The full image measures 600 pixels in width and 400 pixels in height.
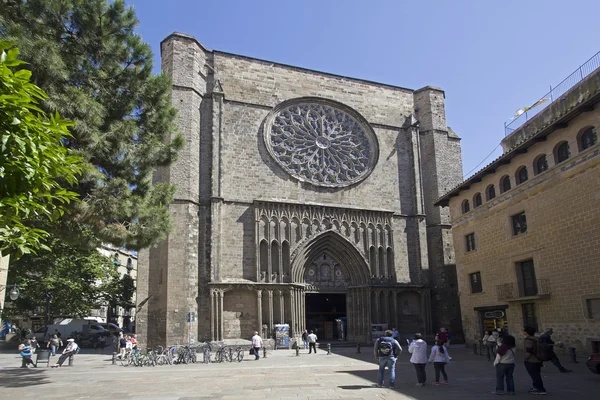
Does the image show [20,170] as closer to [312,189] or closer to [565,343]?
[565,343]

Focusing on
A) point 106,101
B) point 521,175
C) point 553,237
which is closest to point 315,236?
point 521,175

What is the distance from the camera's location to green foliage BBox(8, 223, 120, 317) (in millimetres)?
28328

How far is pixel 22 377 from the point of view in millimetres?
14547

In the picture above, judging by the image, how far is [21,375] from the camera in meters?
15.1

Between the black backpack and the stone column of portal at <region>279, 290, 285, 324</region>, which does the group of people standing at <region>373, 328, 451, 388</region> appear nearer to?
the black backpack

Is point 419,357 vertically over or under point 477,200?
under

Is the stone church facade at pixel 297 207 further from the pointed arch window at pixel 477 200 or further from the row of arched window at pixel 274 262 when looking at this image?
the pointed arch window at pixel 477 200

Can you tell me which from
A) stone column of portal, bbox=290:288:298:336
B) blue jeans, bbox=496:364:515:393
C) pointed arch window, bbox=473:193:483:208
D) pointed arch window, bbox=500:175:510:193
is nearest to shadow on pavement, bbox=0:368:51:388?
blue jeans, bbox=496:364:515:393

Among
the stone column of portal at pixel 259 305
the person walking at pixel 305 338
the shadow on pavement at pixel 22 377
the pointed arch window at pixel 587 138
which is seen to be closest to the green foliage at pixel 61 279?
the stone column of portal at pixel 259 305

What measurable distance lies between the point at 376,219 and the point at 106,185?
62.3ft

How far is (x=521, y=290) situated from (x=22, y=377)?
1807cm

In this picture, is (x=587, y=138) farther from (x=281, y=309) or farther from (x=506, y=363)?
(x=281, y=309)

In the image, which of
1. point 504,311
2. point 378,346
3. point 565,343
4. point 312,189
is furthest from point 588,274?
point 312,189

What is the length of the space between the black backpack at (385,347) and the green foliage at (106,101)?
21.0 feet
